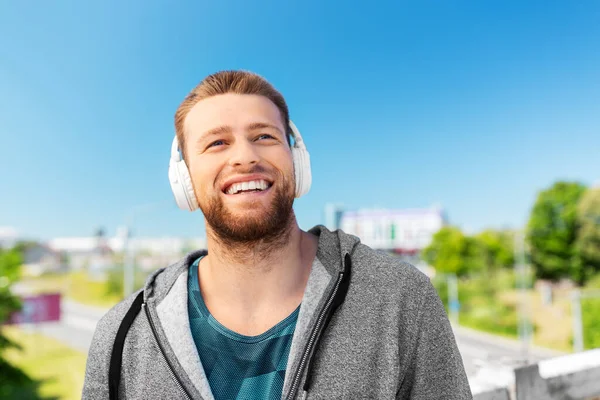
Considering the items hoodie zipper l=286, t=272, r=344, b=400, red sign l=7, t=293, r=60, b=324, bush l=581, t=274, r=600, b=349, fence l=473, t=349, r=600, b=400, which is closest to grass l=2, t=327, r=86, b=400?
red sign l=7, t=293, r=60, b=324

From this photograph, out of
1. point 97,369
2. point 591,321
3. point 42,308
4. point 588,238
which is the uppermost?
point 97,369

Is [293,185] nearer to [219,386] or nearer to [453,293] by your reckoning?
[219,386]

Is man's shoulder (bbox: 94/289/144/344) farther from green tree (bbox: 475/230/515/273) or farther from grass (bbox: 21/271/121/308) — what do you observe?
grass (bbox: 21/271/121/308)

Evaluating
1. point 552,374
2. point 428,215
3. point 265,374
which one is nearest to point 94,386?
point 265,374

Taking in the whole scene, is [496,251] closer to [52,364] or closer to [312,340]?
[52,364]

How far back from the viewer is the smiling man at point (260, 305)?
5.58 feet

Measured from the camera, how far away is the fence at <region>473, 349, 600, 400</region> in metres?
2.88

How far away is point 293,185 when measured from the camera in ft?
6.37

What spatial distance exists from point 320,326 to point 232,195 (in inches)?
22.7

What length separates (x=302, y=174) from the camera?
2.03 meters

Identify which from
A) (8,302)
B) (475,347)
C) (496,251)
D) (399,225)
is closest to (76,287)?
(8,302)

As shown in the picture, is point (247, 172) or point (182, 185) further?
point (182, 185)

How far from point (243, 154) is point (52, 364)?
45039 millimetres

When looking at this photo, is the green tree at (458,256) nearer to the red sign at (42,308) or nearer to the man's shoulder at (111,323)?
the red sign at (42,308)
